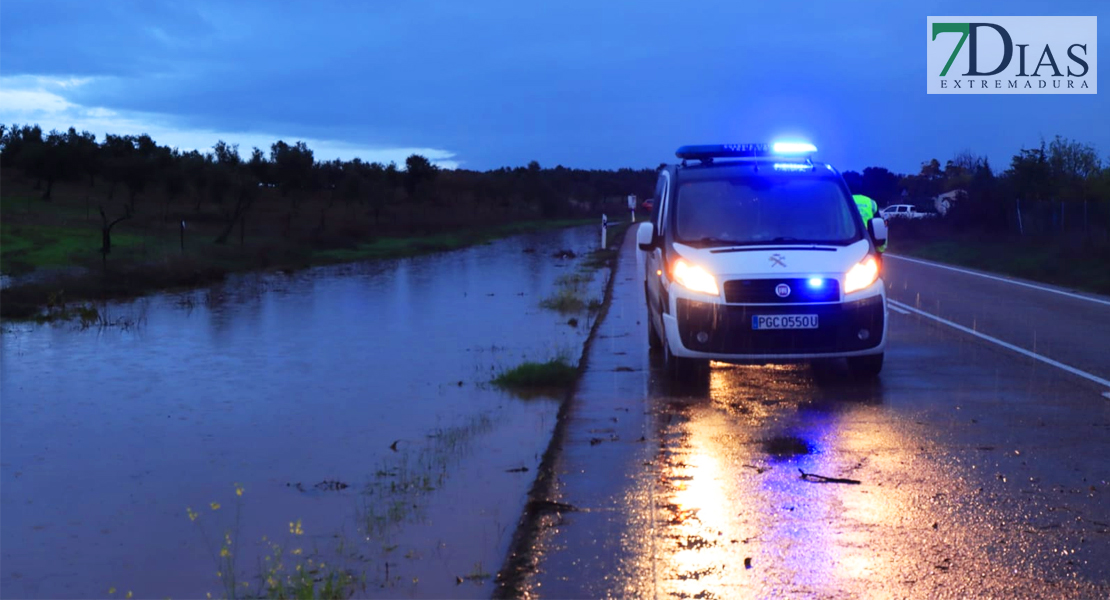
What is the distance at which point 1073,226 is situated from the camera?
32.5m

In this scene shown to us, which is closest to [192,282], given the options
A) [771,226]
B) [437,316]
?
[437,316]

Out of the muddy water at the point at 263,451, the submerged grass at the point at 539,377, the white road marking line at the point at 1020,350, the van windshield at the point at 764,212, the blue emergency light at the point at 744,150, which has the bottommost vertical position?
the muddy water at the point at 263,451

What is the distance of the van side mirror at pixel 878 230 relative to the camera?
414 inches

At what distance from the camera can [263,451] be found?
9312 mm

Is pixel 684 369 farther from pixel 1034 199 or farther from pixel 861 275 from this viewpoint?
pixel 1034 199

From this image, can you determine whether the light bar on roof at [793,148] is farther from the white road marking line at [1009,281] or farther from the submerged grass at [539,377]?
the white road marking line at [1009,281]

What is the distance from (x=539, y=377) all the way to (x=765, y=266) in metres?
2.99

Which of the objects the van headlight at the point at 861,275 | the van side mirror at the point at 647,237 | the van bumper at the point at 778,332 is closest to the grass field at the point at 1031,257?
the van headlight at the point at 861,275

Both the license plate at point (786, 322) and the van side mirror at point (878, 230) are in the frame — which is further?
the van side mirror at point (878, 230)

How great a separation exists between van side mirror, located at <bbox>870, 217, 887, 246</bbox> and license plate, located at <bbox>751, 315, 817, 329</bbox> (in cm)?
124

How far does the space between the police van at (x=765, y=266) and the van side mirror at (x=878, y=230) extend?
13mm

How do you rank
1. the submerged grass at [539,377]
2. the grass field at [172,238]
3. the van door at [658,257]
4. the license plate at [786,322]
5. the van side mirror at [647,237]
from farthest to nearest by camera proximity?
the grass field at [172,238]
the submerged grass at [539,377]
the van side mirror at [647,237]
the van door at [658,257]
the license plate at [786,322]

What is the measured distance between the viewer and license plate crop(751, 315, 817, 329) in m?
9.86

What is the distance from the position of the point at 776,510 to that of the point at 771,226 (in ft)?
16.2
